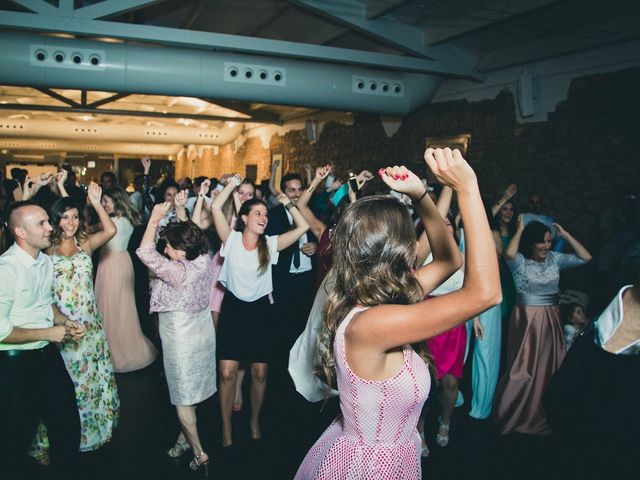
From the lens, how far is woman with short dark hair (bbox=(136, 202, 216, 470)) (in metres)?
2.49

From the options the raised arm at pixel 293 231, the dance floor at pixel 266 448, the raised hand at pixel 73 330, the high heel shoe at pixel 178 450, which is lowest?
the dance floor at pixel 266 448

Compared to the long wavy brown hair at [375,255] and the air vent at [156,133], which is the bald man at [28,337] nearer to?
the long wavy brown hair at [375,255]

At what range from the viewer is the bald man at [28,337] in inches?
81.8

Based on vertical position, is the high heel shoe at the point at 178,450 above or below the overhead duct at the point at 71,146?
below

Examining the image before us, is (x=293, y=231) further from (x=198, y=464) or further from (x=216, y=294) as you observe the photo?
(x=198, y=464)

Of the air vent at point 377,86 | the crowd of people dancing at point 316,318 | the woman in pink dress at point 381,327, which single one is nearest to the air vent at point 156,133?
the air vent at point 377,86

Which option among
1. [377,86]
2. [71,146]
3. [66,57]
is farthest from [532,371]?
[71,146]

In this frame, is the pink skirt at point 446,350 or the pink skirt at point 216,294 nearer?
the pink skirt at point 446,350

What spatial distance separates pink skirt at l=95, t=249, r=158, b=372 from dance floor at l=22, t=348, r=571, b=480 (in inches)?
15.7

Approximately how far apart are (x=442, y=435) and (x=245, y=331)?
130cm

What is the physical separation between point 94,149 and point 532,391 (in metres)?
13.6

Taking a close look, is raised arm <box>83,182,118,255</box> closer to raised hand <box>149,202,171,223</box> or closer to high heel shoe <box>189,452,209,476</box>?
raised hand <box>149,202,171,223</box>

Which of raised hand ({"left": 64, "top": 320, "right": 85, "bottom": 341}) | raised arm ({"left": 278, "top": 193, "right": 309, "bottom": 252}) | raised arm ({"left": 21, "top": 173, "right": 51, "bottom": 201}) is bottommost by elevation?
raised hand ({"left": 64, "top": 320, "right": 85, "bottom": 341})

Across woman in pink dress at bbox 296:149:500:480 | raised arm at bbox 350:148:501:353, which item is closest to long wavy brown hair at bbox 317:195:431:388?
woman in pink dress at bbox 296:149:500:480
